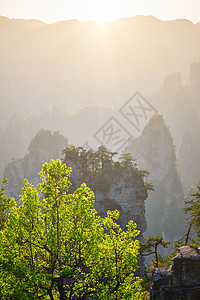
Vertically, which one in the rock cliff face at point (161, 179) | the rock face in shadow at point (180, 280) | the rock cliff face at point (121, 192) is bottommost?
the rock face in shadow at point (180, 280)

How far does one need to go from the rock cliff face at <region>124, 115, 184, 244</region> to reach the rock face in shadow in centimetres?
8033

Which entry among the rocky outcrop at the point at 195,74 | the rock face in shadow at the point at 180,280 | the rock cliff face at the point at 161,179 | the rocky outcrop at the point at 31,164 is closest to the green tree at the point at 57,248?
Result: the rock face in shadow at the point at 180,280

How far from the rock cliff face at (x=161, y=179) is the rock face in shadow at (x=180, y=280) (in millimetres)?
80327

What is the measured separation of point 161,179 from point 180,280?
91.1 metres

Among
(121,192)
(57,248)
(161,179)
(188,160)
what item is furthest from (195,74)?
(57,248)

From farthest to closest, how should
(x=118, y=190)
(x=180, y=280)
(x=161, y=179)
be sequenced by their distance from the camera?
(x=161, y=179) → (x=118, y=190) → (x=180, y=280)

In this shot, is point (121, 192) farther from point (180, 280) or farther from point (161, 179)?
point (161, 179)

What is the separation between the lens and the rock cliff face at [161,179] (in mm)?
92344

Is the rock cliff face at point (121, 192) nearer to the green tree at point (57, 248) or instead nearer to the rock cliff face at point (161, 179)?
the green tree at point (57, 248)

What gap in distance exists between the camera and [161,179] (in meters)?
102

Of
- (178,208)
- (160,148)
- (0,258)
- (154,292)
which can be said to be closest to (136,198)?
(154,292)

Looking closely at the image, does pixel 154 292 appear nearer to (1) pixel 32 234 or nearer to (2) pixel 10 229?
(1) pixel 32 234

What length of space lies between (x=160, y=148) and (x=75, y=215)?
305ft

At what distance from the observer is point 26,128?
542 ft
